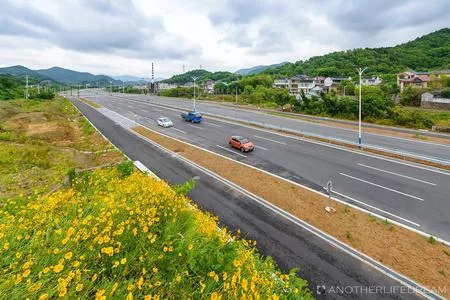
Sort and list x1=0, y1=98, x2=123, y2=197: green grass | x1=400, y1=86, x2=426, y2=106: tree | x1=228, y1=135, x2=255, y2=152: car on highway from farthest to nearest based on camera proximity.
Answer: x1=400, y1=86, x2=426, y2=106: tree
x1=228, y1=135, x2=255, y2=152: car on highway
x1=0, y1=98, x2=123, y2=197: green grass

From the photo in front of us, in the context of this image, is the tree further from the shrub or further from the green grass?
the shrub

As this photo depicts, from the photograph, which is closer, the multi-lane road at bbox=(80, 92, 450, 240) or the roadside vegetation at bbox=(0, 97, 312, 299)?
the roadside vegetation at bbox=(0, 97, 312, 299)

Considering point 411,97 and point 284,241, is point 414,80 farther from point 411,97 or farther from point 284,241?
point 284,241

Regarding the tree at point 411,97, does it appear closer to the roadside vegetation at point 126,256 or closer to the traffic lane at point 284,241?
the traffic lane at point 284,241

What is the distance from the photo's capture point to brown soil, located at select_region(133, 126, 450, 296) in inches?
358

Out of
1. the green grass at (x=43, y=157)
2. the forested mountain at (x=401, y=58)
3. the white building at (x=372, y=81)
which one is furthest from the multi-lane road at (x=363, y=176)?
the forested mountain at (x=401, y=58)

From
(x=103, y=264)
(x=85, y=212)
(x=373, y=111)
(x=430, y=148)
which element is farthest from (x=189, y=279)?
(x=373, y=111)

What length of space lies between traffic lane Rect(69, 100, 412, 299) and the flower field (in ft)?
11.8

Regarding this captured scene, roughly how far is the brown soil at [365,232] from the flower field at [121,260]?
19.3ft

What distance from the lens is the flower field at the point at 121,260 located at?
3.63 m

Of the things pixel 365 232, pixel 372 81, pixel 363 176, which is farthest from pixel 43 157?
pixel 372 81

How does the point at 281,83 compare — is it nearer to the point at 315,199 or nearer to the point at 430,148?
the point at 430,148

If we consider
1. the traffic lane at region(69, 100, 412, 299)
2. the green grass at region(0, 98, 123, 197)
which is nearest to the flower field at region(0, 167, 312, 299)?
the traffic lane at region(69, 100, 412, 299)

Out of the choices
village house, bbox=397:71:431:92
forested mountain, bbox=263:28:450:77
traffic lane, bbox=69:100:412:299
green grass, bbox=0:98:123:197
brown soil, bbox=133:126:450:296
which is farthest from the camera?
forested mountain, bbox=263:28:450:77
